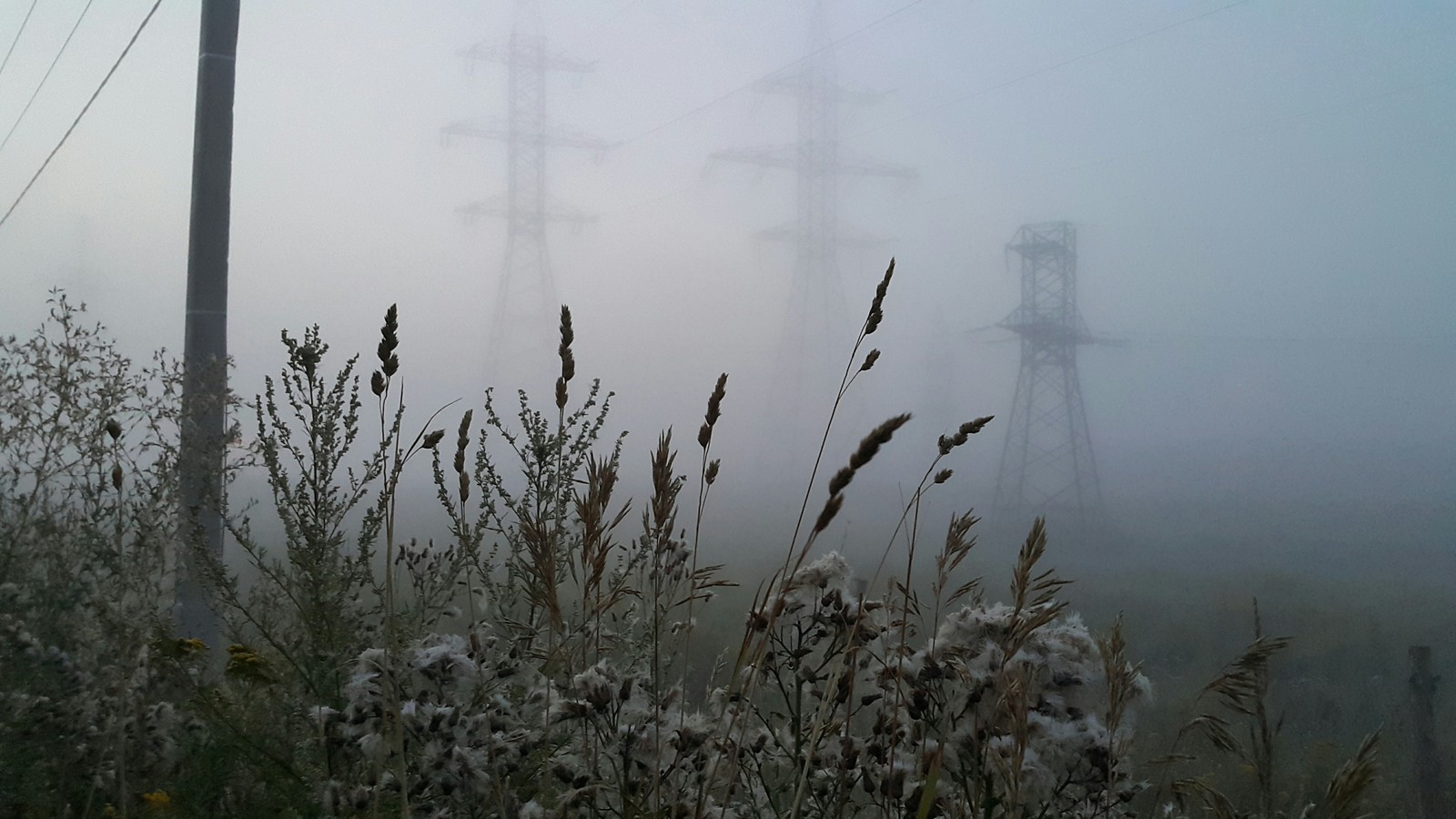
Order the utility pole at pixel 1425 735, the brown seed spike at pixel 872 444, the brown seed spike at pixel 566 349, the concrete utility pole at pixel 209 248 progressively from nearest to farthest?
the brown seed spike at pixel 872 444 → the brown seed spike at pixel 566 349 → the utility pole at pixel 1425 735 → the concrete utility pole at pixel 209 248

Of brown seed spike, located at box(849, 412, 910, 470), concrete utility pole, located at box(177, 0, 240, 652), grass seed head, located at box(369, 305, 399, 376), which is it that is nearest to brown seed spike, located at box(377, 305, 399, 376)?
grass seed head, located at box(369, 305, 399, 376)

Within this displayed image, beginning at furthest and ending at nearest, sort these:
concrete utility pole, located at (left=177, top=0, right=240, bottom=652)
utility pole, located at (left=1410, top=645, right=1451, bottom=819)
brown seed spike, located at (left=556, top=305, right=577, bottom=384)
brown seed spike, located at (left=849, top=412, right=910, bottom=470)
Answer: concrete utility pole, located at (left=177, top=0, right=240, bottom=652) < utility pole, located at (left=1410, top=645, right=1451, bottom=819) < brown seed spike, located at (left=556, top=305, right=577, bottom=384) < brown seed spike, located at (left=849, top=412, right=910, bottom=470)

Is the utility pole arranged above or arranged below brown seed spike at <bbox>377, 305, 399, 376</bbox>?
below

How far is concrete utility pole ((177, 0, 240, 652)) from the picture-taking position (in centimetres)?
454

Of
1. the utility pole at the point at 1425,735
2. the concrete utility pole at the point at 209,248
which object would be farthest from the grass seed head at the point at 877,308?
the concrete utility pole at the point at 209,248

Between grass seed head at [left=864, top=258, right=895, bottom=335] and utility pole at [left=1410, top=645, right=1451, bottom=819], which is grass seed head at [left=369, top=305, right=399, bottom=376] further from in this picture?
utility pole at [left=1410, top=645, right=1451, bottom=819]

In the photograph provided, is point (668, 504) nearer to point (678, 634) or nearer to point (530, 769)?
point (530, 769)

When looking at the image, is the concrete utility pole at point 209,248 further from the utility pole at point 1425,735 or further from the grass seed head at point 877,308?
the utility pole at point 1425,735

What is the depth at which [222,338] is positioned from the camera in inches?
192

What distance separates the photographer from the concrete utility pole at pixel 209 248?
4.54m

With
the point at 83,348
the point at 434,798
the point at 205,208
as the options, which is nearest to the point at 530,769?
Answer: the point at 434,798

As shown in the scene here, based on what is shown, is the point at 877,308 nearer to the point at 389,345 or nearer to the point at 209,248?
the point at 389,345

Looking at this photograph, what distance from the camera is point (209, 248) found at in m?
4.93

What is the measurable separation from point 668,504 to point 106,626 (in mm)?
2155
